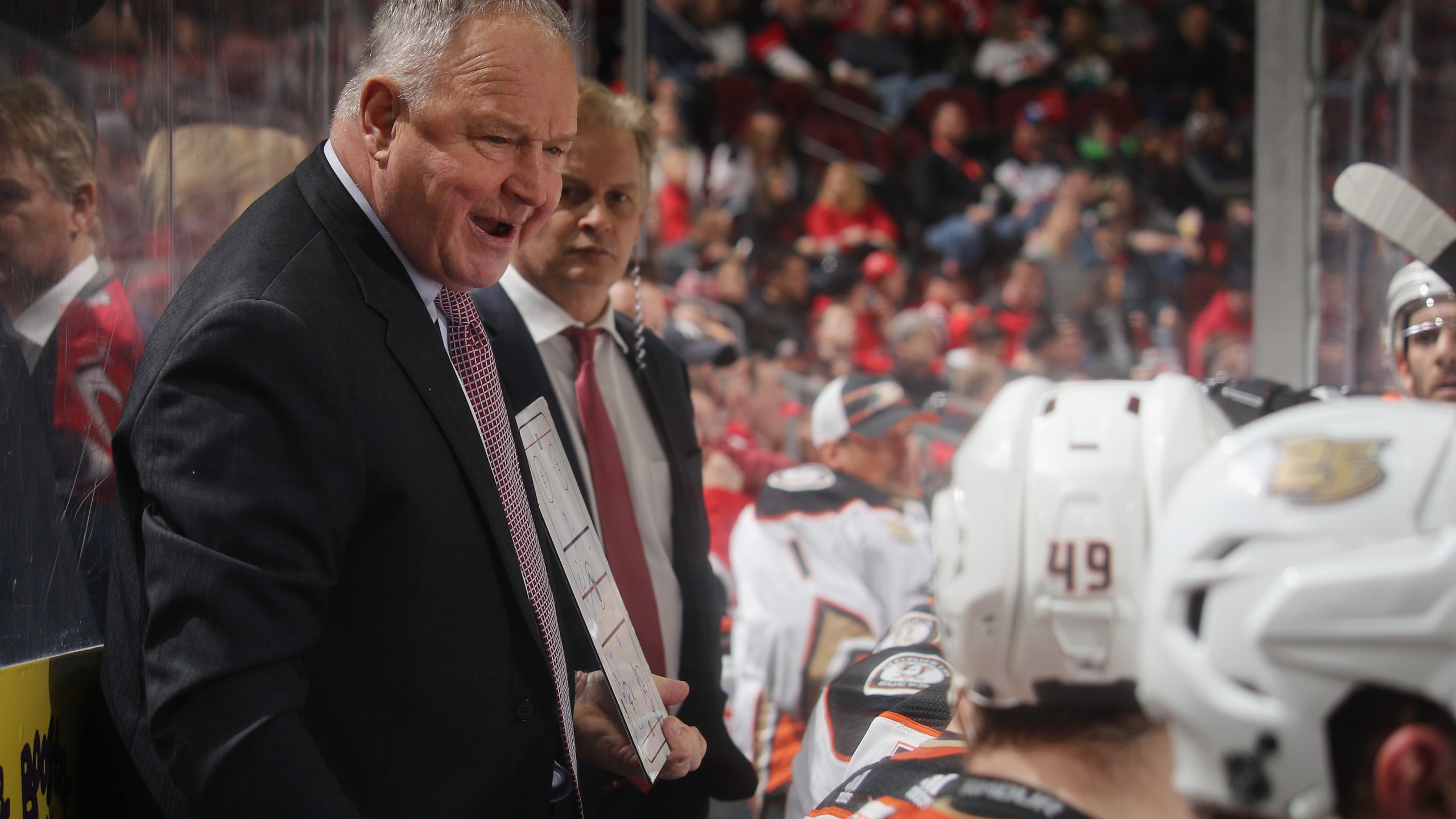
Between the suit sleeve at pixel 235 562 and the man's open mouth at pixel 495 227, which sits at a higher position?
the man's open mouth at pixel 495 227

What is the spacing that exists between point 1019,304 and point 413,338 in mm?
6915

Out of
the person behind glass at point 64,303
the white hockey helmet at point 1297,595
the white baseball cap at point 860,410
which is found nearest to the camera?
the white hockey helmet at point 1297,595

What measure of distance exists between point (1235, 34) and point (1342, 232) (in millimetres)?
6761

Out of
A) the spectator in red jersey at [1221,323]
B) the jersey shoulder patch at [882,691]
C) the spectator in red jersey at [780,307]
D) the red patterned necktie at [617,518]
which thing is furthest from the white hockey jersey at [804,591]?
the spectator in red jersey at [1221,323]

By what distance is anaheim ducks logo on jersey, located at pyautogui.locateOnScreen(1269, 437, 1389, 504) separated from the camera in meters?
0.87

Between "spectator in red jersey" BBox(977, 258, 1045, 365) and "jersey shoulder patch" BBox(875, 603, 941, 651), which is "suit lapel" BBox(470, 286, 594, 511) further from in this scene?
"spectator in red jersey" BBox(977, 258, 1045, 365)

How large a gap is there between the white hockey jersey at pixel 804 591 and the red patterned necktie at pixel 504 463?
1.49m

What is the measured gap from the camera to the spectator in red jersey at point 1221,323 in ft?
24.0

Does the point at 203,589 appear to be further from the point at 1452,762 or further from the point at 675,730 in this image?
the point at 1452,762

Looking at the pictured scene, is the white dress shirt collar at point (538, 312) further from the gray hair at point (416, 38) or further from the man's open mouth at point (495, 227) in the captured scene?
the gray hair at point (416, 38)

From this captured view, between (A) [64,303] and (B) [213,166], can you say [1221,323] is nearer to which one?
(B) [213,166]

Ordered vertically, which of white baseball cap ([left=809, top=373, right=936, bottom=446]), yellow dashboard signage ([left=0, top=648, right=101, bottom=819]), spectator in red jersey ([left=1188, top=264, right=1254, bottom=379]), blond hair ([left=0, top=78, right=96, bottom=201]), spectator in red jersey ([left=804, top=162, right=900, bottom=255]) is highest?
spectator in red jersey ([left=804, top=162, right=900, bottom=255])

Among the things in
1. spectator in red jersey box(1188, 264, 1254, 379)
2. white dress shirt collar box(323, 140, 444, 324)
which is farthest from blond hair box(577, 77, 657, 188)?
spectator in red jersey box(1188, 264, 1254, 379)

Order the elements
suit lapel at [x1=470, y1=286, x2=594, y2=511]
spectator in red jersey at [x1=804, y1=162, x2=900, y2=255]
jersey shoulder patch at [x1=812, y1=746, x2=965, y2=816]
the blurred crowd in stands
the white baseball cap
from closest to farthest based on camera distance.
Answer: jersey shoulder patch at [x1=812, y1=746, x2=965, y2=816] < suit lapel at [x1=470, y1=286, x2=594, y2=511] < the white baseball cap < the blurred crowd in stands < spectator in red jersey at [x1=804, y1=162, x2=900, y2=255]
